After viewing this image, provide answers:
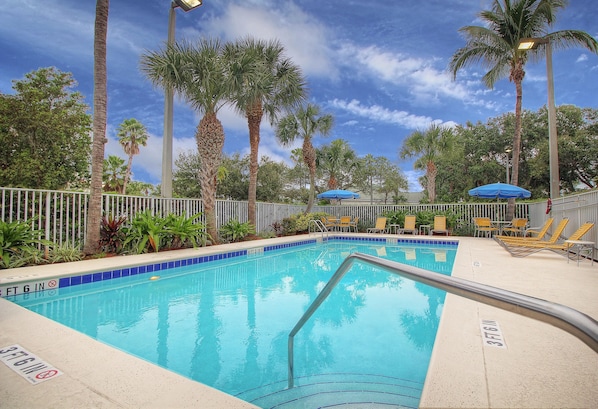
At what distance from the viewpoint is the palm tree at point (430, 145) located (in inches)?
669

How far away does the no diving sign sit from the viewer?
6.73 ft

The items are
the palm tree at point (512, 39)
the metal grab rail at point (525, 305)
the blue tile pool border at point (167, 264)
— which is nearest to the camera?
the metal grab rail at point (525, 305)

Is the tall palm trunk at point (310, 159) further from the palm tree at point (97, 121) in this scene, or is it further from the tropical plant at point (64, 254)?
the tropical plant at point (64, 254)

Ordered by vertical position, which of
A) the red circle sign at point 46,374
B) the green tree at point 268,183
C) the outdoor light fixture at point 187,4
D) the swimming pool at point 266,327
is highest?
the outdoor light fixture at point 187,4

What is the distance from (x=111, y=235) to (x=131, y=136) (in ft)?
74.2

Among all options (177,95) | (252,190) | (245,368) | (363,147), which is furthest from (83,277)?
(363,147)

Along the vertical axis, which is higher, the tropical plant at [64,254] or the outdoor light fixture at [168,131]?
the outdoor light fixture at [168,131]

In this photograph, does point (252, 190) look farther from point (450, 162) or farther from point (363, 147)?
point (363, 147)

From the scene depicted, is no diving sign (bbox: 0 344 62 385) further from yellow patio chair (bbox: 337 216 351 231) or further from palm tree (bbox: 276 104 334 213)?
palm tree (bbox: 276 104 334 213)

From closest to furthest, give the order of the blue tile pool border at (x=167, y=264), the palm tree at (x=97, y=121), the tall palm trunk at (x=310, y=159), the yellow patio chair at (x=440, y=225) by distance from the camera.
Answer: the blue tile pool border at (x=167, y=264), the palm tree at (x=97, y=121), the yellow patio chair at (x=440, y=225), the tall palm trunk at (x=310, y=159)

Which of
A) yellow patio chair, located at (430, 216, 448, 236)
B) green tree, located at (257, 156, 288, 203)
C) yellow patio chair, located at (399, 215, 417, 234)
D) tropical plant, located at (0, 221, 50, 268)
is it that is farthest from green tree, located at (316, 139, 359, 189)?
tropical plant, located at (0, 221, 50, 268)

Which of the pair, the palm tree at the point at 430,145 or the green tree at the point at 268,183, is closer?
the palm tree at the point at 430,145

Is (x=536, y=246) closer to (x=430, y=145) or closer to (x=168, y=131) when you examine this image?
(x=168, y=131)

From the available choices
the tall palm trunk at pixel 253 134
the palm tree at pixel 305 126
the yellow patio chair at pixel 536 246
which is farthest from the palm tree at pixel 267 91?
the yellow patio chair at pixel 536 246
